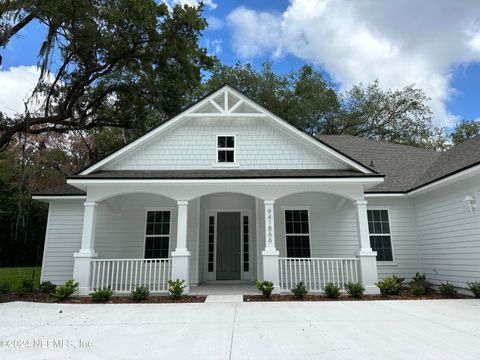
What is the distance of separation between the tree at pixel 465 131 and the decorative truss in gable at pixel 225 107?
24.4 metres

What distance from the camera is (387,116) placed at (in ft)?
83.9

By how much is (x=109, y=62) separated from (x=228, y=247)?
9.10 metres

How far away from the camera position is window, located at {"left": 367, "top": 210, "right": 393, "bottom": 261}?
35.3 ft

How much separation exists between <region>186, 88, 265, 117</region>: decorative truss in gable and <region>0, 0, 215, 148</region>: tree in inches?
169

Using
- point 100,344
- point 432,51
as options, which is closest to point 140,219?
point 100,344

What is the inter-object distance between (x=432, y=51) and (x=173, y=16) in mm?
15384

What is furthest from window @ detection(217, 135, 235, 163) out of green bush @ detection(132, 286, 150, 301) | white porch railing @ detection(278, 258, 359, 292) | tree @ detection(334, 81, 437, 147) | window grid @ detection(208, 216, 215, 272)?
tree @ detection(334, 81, 437, 147)

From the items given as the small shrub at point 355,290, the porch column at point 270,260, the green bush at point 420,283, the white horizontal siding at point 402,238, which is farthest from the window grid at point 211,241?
the green bush at point 420,283

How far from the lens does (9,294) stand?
29.7 feet

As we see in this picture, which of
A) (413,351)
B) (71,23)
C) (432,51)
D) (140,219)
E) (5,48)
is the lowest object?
(413,351)

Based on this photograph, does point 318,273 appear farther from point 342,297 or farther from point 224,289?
point 224,289

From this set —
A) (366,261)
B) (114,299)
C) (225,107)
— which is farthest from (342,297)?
(225,107)

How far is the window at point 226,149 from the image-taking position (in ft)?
34.5

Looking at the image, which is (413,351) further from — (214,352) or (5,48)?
(5,48)
